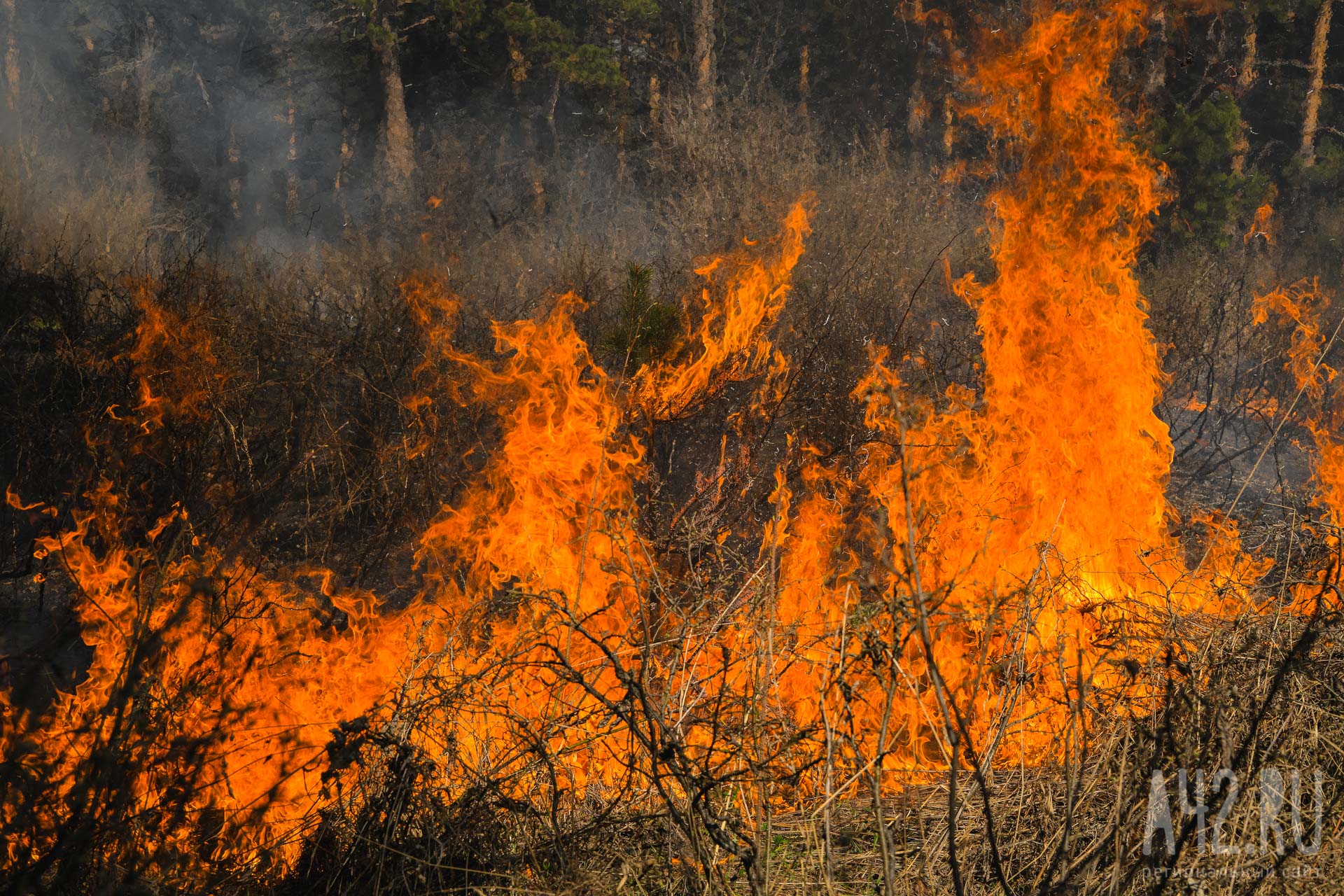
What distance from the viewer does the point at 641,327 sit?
334 inches

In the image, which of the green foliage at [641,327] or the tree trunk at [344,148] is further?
the tree trunk at [344,148]

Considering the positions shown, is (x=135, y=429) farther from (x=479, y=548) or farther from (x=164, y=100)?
(x=164, y=100)

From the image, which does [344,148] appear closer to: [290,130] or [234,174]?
[290,130]

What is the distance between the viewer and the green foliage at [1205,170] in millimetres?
21344

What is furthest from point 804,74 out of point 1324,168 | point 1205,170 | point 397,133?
point 1324,168

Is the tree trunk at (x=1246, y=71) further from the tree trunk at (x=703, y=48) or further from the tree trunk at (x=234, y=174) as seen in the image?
the tree trunk at (x=234, y=174)

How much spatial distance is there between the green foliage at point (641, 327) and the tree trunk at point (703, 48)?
1610 centimetres

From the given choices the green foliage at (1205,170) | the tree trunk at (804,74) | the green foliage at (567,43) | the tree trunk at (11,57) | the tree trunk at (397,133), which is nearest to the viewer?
the green foliage at (1205,170)

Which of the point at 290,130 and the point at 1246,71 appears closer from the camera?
the point at 1246,71

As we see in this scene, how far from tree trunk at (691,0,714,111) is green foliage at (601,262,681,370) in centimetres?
1610

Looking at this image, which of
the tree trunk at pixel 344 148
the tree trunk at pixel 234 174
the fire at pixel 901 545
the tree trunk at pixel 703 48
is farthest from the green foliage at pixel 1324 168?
the tree trunk at pixel 234 174

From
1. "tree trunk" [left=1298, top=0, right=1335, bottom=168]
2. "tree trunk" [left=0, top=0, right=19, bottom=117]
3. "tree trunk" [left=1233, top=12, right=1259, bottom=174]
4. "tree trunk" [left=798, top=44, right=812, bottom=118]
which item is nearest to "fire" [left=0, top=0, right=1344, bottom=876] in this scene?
"tree trunk" [left=1233, top=12, right=1259, bottom=174]

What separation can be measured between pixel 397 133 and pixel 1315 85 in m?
20.5

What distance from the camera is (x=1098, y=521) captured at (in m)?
6.74
